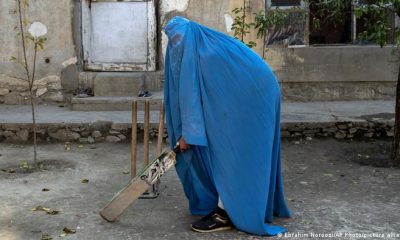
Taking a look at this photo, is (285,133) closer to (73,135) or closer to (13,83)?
(73,135)

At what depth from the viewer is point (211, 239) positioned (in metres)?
3.53

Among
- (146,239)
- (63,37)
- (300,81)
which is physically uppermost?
(63,37)

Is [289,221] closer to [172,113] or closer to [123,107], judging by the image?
[172,113]

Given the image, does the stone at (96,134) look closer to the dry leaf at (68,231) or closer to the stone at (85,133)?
the stone at (85,133)

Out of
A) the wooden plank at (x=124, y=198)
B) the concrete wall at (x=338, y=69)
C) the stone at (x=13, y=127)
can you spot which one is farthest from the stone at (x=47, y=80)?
the wooden plank at (x=124, y=198)

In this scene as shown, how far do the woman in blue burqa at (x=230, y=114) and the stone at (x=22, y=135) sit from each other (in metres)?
3.40

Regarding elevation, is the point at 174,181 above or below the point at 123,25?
below

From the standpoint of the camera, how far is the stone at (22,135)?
21.0ft

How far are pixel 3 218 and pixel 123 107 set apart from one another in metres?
3.43

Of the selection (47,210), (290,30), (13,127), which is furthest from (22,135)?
(290,30)

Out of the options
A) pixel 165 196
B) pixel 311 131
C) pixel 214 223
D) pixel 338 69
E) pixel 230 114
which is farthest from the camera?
pixel 338 69

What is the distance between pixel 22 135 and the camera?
639 cm

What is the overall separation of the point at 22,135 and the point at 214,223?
11.7 ft

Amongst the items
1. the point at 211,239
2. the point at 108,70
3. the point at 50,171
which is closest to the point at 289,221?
the point at 211,239
